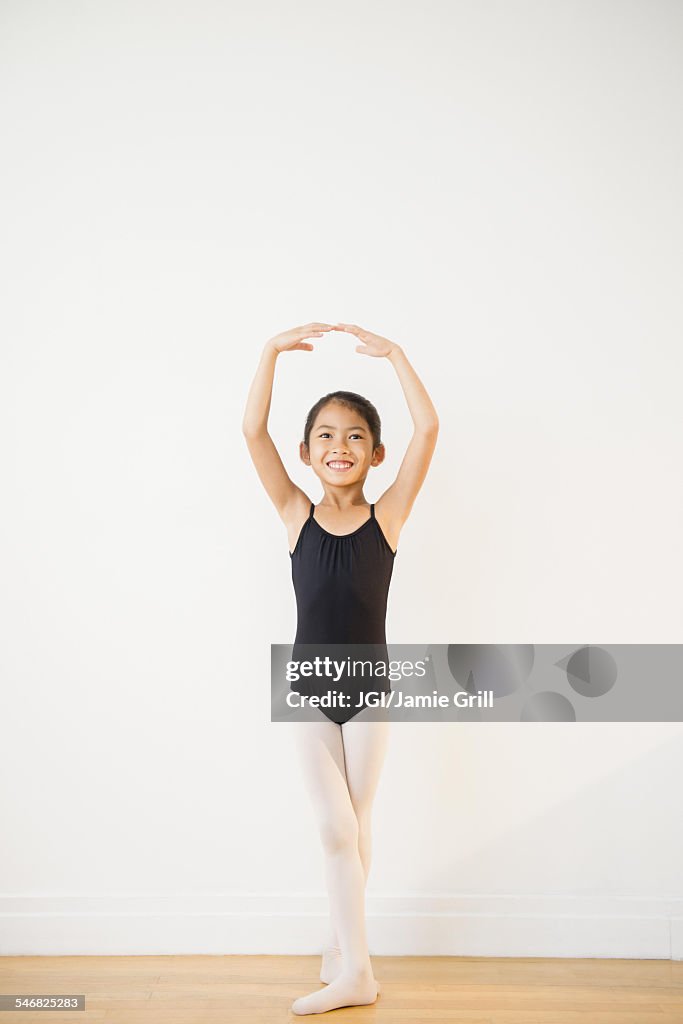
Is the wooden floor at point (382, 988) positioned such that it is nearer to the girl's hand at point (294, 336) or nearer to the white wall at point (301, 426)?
the white wall at point (301, 426)

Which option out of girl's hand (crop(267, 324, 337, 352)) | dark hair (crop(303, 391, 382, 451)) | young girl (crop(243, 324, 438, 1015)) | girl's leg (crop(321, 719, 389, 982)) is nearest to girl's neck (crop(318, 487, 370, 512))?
young girl (crop(243, 324, 438, 1015))

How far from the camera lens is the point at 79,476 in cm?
218

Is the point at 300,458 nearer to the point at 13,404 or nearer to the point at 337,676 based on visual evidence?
the point at 337,676

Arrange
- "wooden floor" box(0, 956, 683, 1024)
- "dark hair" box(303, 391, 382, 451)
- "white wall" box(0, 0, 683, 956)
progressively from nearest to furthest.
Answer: "wooden floor" box(0, 956, 683, 1024)
"dark hair" box(303, 391, 382, 451)
"white wall" box(0, 0, 683, 956)

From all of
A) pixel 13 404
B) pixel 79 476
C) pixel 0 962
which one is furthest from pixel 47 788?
pixel 13 404

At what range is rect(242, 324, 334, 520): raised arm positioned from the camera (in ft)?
6.18

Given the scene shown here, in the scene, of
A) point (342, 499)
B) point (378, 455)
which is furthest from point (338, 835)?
point (378, 455)

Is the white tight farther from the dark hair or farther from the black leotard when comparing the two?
the dark hair

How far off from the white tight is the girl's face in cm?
55

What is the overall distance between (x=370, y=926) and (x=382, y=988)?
Result: 0.20 metres

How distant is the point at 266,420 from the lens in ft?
6.26

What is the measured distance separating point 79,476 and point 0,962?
3.84ft

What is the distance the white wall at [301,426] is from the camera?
2.08 meters

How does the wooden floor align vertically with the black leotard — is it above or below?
below
